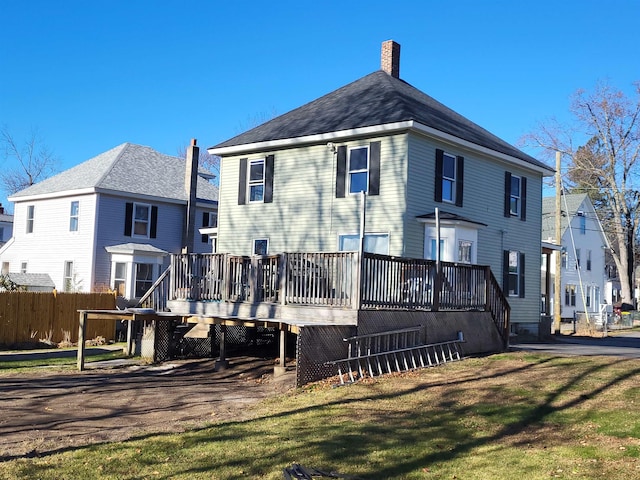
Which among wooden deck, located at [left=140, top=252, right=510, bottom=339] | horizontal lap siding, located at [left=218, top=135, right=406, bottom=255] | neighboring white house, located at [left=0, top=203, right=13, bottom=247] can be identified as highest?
neighboring white house, located at [left=0, top=203, right=13, bottom=247]

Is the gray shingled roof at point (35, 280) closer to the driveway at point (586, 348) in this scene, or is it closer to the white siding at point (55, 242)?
the white siding at point (55, 242)

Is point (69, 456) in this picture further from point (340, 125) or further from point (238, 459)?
point (340, 125)

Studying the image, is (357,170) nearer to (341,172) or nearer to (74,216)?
(341,172)

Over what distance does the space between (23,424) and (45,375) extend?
5729mm

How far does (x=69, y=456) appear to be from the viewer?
821 centimetres

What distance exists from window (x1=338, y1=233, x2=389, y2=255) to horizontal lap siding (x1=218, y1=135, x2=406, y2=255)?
0.19m

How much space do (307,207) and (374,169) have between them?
2799 mm

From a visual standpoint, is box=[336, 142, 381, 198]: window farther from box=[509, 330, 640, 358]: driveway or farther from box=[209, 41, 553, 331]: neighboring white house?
box=[509, 330, 640, 358]: driveway

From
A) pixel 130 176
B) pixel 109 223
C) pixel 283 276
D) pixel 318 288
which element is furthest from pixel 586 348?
pixel 130 176

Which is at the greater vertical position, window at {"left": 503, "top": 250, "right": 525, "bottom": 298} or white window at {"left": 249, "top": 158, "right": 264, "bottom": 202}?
white window at {"left": 249, "top": 158, "right": 264, "bottom": 202}

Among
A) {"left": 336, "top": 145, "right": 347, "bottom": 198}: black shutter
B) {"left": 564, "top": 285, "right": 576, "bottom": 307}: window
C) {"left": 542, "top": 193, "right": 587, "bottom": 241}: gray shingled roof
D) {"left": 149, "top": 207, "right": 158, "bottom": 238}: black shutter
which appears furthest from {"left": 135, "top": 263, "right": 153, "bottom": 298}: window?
{"left": 564, "top": 285, "right": 576, "bottom": 307}: window

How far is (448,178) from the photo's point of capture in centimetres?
2186

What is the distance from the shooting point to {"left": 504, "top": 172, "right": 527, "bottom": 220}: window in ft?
80.3

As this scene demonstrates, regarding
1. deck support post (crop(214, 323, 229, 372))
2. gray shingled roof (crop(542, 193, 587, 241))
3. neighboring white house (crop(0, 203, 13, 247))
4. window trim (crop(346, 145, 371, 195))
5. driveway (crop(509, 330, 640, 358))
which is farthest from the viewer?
neighboring white house (crop(0, 203, 13, 247))
